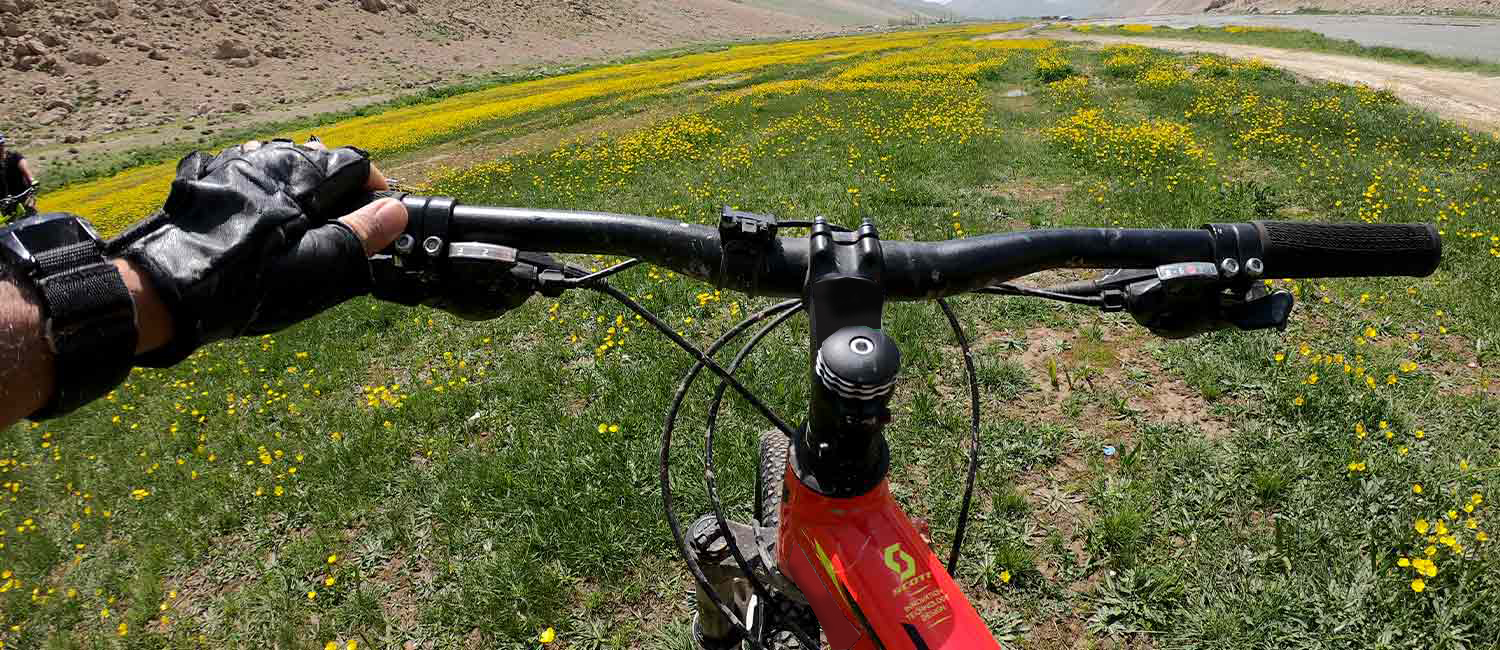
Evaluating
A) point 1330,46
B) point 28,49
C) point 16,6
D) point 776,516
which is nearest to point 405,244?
point 776,516

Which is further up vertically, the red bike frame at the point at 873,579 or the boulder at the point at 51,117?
the red bike frame at the point at 873,579

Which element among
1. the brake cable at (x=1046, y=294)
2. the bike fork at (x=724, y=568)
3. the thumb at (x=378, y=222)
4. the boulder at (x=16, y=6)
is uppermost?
the boulder at (x=16, y=6)

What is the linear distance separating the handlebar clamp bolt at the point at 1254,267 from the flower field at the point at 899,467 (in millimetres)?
2613

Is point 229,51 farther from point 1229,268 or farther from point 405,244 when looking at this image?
point 1229,268

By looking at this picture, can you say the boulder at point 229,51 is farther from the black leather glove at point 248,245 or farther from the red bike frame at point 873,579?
the red bike frame at point 873,579

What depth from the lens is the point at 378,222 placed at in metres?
1.45

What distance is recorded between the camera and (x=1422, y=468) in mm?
3904

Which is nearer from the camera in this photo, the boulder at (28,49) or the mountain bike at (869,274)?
the mountain bike at (869,274)

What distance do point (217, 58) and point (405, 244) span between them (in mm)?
73629

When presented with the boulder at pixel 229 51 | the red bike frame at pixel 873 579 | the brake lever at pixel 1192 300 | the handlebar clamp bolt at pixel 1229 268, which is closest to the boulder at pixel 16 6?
the boulder at pixel 229 51

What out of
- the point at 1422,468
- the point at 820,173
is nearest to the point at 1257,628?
the point at 1422,468

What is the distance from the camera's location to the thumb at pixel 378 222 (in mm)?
1407

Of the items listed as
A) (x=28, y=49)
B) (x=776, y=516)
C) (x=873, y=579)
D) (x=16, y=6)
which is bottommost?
(x=776, y=516)

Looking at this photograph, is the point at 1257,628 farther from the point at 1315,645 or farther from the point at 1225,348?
the point at 1225,348
